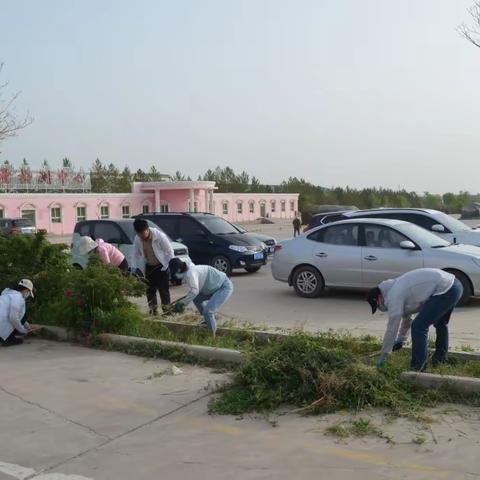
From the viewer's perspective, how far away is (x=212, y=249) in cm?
1545

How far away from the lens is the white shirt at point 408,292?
5672 millimetres

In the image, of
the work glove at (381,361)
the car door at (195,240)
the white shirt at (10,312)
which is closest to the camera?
the work glove at (381,361)

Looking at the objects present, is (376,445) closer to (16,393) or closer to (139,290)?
(16,393)

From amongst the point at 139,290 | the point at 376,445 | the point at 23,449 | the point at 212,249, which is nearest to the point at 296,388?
the point at 376,445

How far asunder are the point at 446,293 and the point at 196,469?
2.94 metres

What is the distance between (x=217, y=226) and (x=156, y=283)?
22.0ft

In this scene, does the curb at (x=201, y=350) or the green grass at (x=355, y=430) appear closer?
the green grass at (x=355, y=430)

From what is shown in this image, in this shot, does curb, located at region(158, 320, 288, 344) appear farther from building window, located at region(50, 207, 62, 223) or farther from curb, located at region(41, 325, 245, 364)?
building window, located at region(50, 207, 62, 223)

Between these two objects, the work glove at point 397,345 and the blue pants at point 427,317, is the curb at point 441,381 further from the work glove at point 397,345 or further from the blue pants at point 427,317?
the work glove at point 397,345

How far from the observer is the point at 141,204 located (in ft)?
187

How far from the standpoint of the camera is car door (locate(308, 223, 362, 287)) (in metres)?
11.0

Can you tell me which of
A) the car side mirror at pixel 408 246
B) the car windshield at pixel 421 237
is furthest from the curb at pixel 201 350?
the car windshield at pixel 421 237

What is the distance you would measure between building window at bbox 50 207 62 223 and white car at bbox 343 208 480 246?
129 ft

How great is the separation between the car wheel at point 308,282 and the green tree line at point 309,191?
57.5 metres
